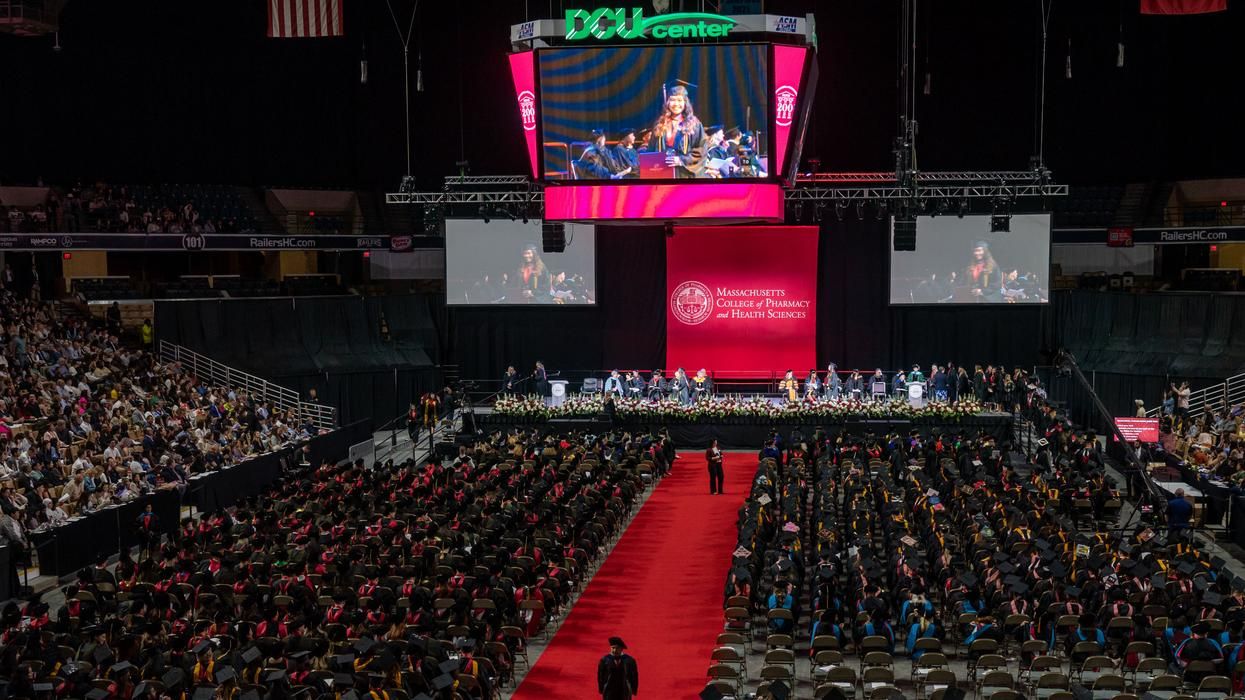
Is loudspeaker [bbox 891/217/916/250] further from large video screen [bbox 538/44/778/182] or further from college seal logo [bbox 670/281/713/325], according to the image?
college seal logo [bbox 670/281/713/325]

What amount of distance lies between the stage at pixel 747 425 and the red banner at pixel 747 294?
5757 mm

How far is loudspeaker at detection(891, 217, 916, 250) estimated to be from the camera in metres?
32.5

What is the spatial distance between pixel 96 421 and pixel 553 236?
12.3 metres

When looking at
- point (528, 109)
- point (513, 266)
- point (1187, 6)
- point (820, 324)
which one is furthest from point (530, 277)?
point (1187, 6)

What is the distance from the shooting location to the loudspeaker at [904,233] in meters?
32.5

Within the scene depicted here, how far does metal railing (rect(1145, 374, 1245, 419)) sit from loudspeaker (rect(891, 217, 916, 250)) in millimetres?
8915

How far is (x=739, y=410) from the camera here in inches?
1422

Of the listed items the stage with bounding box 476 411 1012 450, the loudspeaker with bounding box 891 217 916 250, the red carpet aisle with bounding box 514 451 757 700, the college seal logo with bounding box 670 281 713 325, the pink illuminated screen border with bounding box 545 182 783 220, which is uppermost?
the pink illuminated screen border with bounding box 545 182 783 220

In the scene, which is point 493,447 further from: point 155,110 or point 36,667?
point 155,110

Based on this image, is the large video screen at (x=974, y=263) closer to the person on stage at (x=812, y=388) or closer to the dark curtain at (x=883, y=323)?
the dark curtain at (x=883, y=323)

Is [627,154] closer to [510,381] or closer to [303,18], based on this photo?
[303,18]

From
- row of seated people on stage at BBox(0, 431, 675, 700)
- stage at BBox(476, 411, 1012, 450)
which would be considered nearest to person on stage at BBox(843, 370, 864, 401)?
stage at BBox(476, 411, 1012, 450)

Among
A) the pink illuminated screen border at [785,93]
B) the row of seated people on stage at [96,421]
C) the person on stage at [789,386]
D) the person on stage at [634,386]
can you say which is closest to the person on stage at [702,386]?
the person on stage at [634,386]

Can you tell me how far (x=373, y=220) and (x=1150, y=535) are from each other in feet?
104
